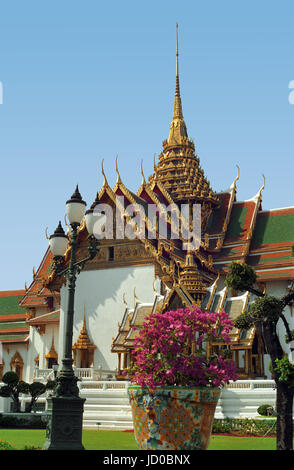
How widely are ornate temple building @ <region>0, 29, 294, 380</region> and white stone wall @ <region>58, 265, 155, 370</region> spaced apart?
5cm

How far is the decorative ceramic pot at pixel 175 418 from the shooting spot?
825 centimetres

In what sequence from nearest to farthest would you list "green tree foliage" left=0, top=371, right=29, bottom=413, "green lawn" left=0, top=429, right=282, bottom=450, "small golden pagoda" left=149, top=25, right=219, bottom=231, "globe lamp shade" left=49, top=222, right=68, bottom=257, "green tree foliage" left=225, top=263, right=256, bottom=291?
1. "globe lamp shade" left=49, top=222, right=68, bottom=257
2. "green tree foliage" left=225, top=263, right=256, bottom=291
3. "green lawn" left=0, top=429, right=282, bottom=450
4. "green tree foliage" left=0, top=371, right=29, bottom=413
5. "small golden pagoda" left=149, top=25, right=219, bottom=231

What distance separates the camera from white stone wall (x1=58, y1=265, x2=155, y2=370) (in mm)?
26531

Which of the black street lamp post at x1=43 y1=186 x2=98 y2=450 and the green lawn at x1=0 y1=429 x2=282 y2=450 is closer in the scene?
the black street lamp post at x1=43 y1=186 x2=98 y2=450

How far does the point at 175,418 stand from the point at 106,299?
63.6 ft

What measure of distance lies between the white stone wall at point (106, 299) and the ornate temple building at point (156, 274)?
0.05m

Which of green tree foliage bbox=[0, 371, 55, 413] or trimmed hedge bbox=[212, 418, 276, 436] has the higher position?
green tree foliage bbox=[0, 371, 55, 413]

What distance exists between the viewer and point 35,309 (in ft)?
114

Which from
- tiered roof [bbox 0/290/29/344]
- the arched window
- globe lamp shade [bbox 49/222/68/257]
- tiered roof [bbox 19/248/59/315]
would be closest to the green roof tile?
tiered roof [bbox 0/290/29/344]

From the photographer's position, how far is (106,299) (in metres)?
27.5

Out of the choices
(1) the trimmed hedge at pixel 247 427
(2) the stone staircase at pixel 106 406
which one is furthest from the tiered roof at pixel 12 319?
(1) the trimmed hedge at pixel 247 427

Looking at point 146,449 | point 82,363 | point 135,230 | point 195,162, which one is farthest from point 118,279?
point 146,449

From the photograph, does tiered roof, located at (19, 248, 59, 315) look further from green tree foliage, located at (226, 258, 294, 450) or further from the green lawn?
green tree foliage, located at (226, 258, 294, 450)
